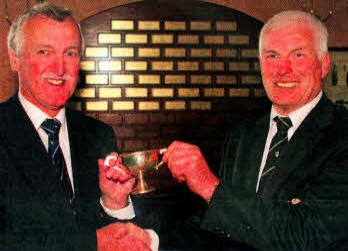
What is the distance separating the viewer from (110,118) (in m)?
2.41

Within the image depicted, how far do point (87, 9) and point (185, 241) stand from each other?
1.69 metres

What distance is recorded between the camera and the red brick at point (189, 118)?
252 centimetres

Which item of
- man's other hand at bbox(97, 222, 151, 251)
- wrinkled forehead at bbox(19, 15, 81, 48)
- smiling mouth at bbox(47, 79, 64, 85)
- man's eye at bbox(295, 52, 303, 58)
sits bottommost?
man's other hand at bbox(97, 222, 151, 251)

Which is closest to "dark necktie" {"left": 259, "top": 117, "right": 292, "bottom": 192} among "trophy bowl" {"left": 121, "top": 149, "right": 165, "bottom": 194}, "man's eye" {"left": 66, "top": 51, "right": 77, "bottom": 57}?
"trophy bowl" {"left": 121, "top": 149, "right": 165, "bottom": 194}

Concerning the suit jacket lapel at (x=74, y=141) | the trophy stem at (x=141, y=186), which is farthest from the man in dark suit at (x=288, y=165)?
the suit jacket lapel at (x=74, y=141)

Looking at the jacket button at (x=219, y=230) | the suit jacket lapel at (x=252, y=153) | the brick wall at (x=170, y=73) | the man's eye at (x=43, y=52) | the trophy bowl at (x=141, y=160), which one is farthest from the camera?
the brick wall at (x=170, y=73)

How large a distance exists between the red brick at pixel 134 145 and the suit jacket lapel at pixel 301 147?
1.37 metres

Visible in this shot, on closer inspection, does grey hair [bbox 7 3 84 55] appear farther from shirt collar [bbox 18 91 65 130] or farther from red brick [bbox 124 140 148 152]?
red brick [bbox 124 140 148 152]

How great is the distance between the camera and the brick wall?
7.77ft

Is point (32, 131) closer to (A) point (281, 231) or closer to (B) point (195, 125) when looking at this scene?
(A) point (281, 231)

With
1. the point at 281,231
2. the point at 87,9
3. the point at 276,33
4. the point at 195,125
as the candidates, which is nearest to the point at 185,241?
the point at 281,231

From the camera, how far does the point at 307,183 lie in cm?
119

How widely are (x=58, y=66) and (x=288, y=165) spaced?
0.92 m

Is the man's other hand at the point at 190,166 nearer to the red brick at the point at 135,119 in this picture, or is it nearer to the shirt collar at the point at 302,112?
the shirt collar at the point at 302,112
